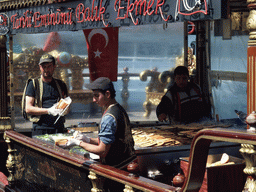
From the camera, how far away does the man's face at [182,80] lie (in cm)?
668

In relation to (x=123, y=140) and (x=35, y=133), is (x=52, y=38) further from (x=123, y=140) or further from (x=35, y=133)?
(x=123, y=140)

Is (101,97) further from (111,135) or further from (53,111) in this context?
(53,111)

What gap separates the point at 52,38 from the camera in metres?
12.4

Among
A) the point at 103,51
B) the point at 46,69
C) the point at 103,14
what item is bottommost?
the point at 46,69

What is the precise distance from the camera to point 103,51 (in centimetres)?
855

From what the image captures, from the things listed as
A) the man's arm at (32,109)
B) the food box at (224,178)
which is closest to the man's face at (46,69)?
the man's arm at (32,109)

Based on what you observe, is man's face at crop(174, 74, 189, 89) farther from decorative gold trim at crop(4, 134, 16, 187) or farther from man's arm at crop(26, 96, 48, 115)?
decorative gold trim at crop(4, 134, 16, 187)

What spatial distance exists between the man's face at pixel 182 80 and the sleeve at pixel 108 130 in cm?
291

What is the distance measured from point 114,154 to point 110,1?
183 cm

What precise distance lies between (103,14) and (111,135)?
71.4 inches

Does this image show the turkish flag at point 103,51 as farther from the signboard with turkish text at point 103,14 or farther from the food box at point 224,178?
the food box at point 224,178

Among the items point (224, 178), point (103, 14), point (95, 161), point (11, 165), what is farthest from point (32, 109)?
point (224, 178)

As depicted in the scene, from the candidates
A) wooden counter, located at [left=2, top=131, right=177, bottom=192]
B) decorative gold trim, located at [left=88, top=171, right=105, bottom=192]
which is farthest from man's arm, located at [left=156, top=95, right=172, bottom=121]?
decorative gold trim, located at [left=88, top=171, right=105, bottom=192]

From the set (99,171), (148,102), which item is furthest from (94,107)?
(99,171)
